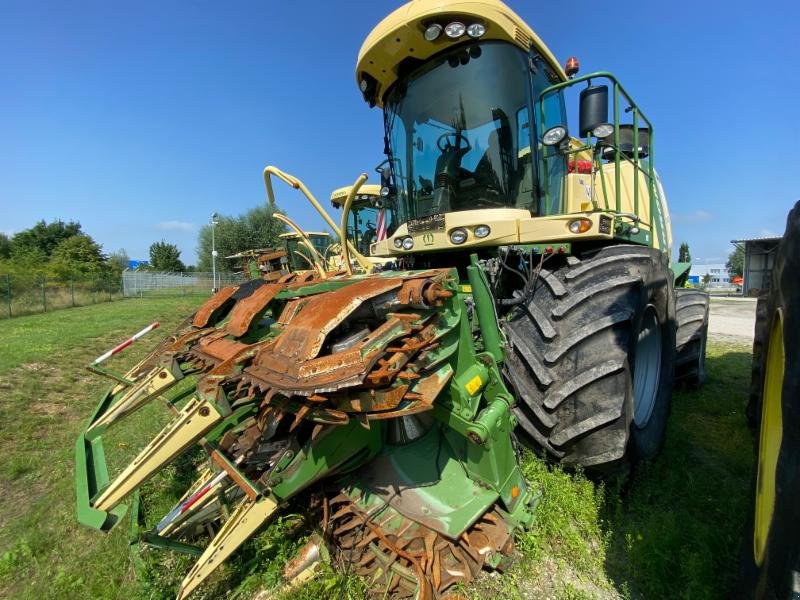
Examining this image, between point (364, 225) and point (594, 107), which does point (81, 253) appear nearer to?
point (364, 225)

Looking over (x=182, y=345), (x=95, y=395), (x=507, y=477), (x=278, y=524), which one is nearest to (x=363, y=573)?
(x=278, y=524)

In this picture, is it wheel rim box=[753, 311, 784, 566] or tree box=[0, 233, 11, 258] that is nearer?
wheel rim box=[753, 311, 784, 566]

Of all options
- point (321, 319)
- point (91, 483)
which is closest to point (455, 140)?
point (321, 319)

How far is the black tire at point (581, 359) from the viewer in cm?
223

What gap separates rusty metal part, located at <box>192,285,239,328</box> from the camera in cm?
274

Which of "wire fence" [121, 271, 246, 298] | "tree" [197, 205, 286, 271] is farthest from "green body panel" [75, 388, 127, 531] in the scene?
"tree" [197, 205, 286, 271]

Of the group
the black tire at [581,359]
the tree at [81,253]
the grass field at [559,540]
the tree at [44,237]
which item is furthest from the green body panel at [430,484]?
the tree at [44,237]

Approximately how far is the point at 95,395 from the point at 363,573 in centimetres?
609

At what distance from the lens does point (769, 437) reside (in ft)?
4.84

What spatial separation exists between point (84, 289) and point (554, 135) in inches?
994

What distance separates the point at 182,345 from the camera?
8.17 feet

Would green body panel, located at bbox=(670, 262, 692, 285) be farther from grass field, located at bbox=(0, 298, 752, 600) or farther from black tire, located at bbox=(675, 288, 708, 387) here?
grass field, located at bbox=(0, 298, 752, 600)

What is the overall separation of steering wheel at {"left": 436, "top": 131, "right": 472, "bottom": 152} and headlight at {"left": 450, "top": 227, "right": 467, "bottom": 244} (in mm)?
682

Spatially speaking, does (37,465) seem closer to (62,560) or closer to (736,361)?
(62,560)
